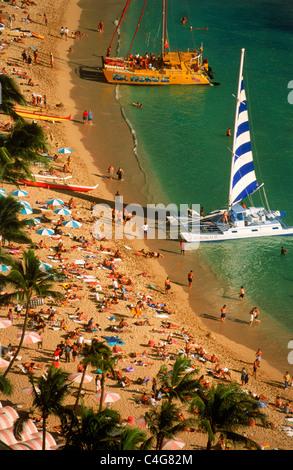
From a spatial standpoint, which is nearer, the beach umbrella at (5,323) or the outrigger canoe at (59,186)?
the beach umbrella at (5,323)

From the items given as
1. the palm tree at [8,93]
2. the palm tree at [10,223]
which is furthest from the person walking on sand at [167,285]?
the palm tree at [8,93]

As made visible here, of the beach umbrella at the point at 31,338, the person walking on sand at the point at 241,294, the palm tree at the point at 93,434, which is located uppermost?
the person walking on sand at the point at 241,294

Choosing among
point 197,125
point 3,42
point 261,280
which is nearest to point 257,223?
point 261,280

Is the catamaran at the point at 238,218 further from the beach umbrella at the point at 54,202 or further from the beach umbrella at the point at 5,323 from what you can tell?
the beach umbrella at the point at 5,323

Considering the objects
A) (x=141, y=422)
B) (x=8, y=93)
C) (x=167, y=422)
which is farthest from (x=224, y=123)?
(x=167, y=422)

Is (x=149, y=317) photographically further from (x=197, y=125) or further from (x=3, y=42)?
(x=3, y=42)

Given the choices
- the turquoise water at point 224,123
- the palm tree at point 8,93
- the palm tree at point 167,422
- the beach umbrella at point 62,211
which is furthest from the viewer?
the turquoise water at point 224,123

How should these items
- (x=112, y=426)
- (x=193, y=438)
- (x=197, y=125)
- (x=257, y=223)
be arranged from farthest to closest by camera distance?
(x=197, y=125) < (x=257, y=223) < (x=193, y=438) < (x=112, y=426)

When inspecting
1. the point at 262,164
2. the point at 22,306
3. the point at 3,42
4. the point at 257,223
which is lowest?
the point at 22,306
